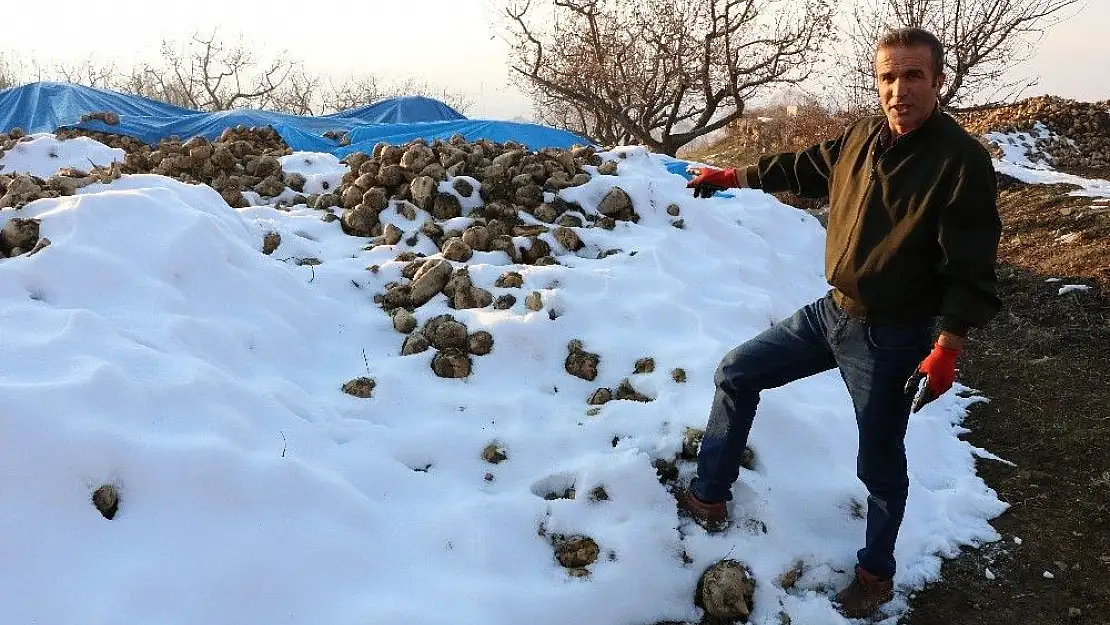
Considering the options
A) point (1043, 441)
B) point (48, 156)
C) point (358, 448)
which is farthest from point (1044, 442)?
point (48, 156)

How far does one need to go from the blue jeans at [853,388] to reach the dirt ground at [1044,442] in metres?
0.47

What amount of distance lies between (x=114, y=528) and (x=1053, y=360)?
486cm

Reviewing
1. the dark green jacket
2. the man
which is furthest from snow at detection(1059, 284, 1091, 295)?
the dark green jacket

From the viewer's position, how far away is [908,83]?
1.86 metres

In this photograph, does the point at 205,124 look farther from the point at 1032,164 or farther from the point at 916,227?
the point at 1032,164

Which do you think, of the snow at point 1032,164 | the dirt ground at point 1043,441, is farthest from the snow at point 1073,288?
the snow at point 1032,164

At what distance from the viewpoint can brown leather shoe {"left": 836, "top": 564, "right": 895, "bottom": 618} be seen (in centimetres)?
234

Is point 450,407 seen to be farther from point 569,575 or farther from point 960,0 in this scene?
point 960,0

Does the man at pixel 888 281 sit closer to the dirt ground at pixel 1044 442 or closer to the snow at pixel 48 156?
the dirt ground at pixel 1044 442

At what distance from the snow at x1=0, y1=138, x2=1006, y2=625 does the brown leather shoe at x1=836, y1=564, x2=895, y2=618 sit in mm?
78

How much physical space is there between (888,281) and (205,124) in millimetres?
8945

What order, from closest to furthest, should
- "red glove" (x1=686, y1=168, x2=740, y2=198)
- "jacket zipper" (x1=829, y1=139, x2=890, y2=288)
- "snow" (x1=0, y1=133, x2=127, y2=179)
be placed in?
"jacket zipper" (x1=829, y1=139, x2=890, y2=288) → "red glove" (x1=686, y1=168, x2=740, y2=198) → "snow" (x1=0, y1=133, x2=127, y2=179)

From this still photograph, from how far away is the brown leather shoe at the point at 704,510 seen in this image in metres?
2.53

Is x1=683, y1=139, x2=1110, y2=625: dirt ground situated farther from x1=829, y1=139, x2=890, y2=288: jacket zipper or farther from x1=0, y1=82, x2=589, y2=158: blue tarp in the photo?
x1=0, y1=82, x2=589, y2=158: blue tarp
